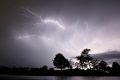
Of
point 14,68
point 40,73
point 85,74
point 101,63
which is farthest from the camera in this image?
point 14,68

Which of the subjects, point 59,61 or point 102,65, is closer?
point 59,61

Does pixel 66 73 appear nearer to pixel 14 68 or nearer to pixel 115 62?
pixel 115 62

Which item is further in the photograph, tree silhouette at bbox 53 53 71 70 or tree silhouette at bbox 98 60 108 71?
tree silhouette at bbox 98 60 108 71

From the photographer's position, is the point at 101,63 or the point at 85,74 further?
the point at 101,63

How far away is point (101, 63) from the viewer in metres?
120

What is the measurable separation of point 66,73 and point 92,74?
12.7 metres

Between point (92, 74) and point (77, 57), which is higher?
point (77, 57)

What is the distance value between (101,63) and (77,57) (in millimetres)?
22828

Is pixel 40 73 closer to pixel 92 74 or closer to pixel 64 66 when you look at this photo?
pixel 64 66

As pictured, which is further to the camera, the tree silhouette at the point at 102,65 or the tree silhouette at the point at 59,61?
the tree silhouette at the point at 102,65

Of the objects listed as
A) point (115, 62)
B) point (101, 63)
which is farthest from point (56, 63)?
point (115, 62)

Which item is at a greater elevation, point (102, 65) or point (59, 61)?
point (59, 61)

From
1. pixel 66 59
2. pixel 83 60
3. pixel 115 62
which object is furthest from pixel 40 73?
pixel 115 62

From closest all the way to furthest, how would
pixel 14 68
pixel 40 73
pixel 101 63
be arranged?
pixel 40 73, pixel 101 63, pixel 14 68
